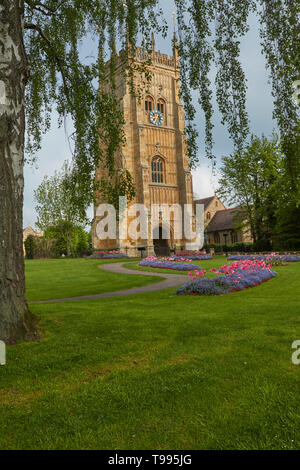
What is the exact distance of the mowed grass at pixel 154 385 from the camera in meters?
2.76

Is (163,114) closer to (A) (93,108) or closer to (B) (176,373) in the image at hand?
(A) (93,108)

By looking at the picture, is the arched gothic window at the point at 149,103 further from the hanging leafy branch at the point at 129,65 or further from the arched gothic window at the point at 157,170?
the hanging leafy branch at the point at 129,65

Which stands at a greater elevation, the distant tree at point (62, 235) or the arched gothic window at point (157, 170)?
the arched gothic window at point (157, 170)

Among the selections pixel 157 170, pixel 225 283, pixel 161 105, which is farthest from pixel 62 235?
pixel 225 283

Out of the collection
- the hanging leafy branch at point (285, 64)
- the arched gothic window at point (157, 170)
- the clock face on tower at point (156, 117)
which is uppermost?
the clock face on tower at point (156, 117)

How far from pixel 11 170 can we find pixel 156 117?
39.3m

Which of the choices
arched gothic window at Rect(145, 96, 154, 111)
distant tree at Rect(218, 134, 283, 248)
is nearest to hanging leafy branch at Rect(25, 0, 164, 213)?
distant tree at Rect(218, 134, 283, 248)

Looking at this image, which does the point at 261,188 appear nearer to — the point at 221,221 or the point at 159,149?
the point at 159,149

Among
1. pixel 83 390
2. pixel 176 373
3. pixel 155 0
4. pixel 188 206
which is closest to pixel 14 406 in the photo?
pixel 83 390

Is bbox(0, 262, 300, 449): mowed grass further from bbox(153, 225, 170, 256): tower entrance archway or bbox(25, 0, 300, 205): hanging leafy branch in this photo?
bbox(153, 225, 170, 256): tower entrance archway

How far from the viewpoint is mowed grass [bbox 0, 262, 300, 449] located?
276 cm

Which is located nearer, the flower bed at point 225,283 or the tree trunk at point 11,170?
the tree trunk at point 11,170

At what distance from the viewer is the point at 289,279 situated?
1335 cm

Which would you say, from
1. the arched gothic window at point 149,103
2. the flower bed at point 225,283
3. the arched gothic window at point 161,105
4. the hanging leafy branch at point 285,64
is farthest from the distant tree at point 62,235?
the hanging leafy branch at point 285,64
